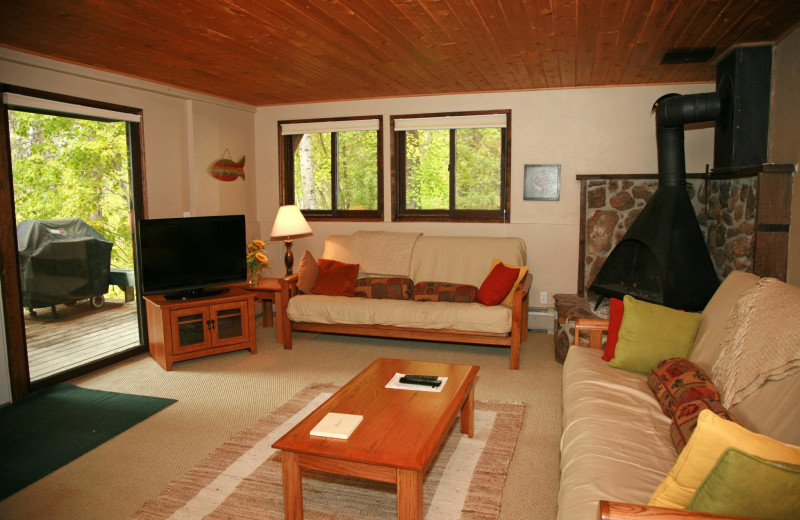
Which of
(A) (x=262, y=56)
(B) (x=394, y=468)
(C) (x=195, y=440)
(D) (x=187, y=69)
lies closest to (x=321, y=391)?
(C) (x=195, y=440)

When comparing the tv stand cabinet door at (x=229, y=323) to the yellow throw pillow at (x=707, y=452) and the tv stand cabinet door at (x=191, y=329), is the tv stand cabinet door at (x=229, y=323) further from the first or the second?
the yellow throw pillow at (x=707, y=452)

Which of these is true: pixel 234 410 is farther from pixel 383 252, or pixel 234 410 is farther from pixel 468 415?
pixel 383 252

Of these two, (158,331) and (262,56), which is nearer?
(262,56)

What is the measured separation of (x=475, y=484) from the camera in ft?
8.47

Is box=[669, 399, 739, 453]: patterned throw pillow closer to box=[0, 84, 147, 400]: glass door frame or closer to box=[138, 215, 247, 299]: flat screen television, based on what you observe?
box=[138, 215, 247, 299]: flat screen television

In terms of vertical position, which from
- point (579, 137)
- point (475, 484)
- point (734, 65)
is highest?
point (734, 65)

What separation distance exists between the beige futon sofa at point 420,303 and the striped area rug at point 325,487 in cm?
125

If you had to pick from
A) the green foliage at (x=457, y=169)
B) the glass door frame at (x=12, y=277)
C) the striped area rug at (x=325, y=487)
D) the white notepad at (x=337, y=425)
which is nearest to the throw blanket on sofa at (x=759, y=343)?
the striped area rug at (x=325, y=487)

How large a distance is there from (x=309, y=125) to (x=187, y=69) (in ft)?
6.07

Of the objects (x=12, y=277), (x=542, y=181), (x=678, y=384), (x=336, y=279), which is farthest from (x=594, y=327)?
(x=12, y=277)

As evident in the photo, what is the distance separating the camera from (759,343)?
2.13 m

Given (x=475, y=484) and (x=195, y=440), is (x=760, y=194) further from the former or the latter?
(x=195, y=440)

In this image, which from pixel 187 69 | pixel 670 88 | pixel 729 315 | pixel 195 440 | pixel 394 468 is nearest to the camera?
pixel 394 468

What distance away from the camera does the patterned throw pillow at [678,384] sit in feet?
7.34
